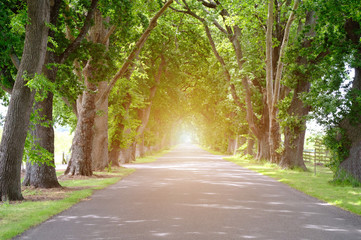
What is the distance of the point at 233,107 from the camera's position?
35094 mm

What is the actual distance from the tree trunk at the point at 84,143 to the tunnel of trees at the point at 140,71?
5cm

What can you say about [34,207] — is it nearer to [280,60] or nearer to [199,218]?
[199,218]

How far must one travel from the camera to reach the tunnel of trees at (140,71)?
10281 mm

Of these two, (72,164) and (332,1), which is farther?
(72,164)

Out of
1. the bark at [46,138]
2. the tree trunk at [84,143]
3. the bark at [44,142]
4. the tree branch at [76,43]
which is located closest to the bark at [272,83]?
the tree trunk at [84,143]

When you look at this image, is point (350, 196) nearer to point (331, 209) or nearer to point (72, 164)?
point (331, 209)

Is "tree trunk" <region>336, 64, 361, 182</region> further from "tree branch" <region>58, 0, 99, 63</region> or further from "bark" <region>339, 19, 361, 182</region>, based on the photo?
"tree branch" <region>58, 0, 99, 63</region>

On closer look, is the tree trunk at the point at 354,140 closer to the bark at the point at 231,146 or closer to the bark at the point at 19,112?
the bark at the point at 19,112

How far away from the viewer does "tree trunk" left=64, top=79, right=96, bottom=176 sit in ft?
58.3

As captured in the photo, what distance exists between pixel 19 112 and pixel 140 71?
61.9 ft

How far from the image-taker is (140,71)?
28484mm

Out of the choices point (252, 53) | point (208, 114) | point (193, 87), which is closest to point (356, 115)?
point (252, 53)

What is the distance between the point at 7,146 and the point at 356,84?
40.7 ft

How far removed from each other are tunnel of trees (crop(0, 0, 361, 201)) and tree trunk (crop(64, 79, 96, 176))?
0.05m
